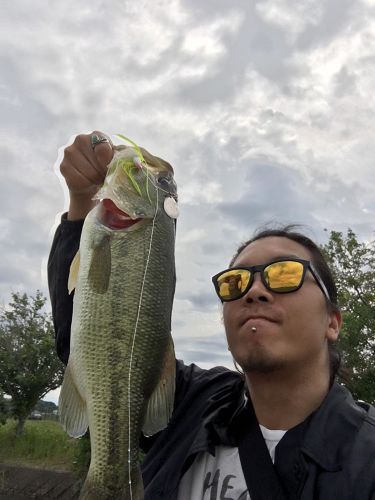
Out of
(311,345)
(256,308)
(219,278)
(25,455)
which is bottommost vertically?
(25,455)

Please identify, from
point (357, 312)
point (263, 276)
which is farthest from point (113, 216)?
point (357, 312)

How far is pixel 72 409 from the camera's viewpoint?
246 cm

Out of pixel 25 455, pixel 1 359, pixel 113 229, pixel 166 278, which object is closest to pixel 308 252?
pixel 166 278

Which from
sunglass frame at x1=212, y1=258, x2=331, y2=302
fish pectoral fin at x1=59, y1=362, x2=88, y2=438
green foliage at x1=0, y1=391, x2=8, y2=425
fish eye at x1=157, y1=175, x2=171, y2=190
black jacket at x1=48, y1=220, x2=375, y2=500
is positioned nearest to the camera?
black jacket at x1=48, y1=220, x2=375, y2=500

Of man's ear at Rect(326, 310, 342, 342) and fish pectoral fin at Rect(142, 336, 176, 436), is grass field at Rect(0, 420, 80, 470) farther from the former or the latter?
fish pectoral fin at Rect(142, 336, 176, 436)

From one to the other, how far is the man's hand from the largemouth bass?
0.08m

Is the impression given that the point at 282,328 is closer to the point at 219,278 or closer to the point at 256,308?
the point at 256,308

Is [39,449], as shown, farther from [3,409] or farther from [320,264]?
[320,264]

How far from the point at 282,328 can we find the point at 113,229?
3.35ft

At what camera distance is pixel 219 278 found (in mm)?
2990

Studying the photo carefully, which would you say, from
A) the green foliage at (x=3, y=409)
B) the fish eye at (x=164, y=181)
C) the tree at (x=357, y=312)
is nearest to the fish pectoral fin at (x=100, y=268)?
the fish eye at (x=164, y=181)

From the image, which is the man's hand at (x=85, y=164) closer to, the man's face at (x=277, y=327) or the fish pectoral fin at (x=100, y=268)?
the fish pectoral fin at (x=100, y=268)

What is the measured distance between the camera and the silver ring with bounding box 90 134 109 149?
2764 millimetres

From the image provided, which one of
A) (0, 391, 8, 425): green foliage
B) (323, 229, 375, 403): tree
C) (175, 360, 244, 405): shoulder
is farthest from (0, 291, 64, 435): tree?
(175, 360, 244, 405): shoulder
